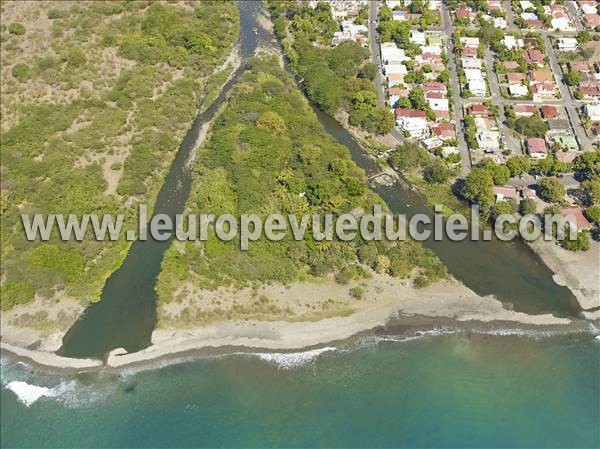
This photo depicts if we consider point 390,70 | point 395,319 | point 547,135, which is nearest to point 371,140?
point 390,70

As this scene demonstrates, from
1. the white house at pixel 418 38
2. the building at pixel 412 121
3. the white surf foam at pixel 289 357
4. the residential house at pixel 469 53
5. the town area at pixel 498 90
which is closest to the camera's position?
the white surf foam at pixel 289 357

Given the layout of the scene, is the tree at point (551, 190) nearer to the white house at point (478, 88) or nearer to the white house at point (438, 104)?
the white house at point (438, 104)

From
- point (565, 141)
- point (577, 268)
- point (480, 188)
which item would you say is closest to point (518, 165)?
point (480, 188)

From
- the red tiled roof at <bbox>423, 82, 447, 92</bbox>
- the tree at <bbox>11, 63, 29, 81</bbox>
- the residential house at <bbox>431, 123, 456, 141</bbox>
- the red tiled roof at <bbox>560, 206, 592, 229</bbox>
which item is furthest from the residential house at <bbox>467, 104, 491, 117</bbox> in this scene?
the tree at <bbox>11, 63, 29, 81</bbox>

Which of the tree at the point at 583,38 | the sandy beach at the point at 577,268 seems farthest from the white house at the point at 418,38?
the sandy beach at the point at 577,268

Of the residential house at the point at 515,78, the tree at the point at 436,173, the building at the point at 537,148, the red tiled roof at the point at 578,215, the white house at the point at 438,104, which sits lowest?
the red tiled roof at the point at 578,215

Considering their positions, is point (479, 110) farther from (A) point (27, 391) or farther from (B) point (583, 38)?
(A) point (27, 391)

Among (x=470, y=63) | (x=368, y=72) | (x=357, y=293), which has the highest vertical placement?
(x=470, y=63)
